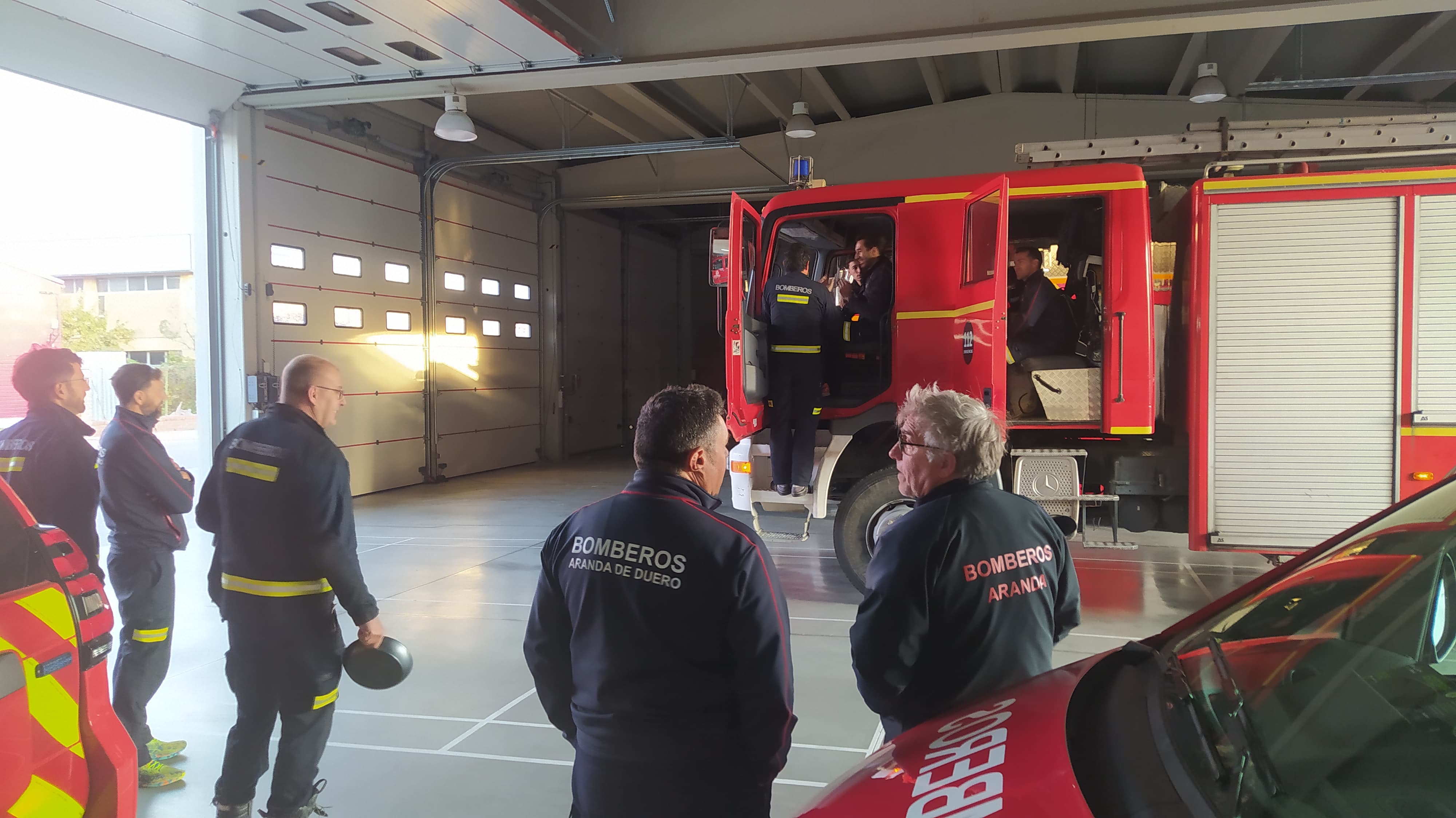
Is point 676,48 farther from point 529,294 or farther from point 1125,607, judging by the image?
point 529,294

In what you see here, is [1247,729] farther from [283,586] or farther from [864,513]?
[864,513]

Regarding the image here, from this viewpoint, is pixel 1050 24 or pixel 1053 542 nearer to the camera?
pixel 1053 542

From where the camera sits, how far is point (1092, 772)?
1283 mm

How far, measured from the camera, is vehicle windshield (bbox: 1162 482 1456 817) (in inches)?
43.5

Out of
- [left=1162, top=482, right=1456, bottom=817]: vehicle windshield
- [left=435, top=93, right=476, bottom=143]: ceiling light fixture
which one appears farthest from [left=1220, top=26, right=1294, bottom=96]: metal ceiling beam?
[left=1162, top=482, right=1456, bottom=817]: vehicle windshield

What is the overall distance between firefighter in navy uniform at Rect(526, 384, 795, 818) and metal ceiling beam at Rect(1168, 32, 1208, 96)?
10630 millimetres

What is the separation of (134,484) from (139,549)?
254 millimetres

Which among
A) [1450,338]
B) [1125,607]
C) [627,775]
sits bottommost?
[1125,607]

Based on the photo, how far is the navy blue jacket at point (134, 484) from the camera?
131 inches

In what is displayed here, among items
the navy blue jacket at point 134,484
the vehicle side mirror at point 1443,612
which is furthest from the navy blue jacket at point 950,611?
the navy blue jacket at point 134,484

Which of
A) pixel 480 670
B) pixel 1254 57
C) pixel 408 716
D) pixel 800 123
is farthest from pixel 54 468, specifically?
pixel 1254 57

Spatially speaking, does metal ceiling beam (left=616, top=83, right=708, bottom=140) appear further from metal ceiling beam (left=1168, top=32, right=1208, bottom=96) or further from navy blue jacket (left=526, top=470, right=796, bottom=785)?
navy blue jacket (left=526, top=470, right=796, bottom=785)

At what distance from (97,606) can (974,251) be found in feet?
16.4

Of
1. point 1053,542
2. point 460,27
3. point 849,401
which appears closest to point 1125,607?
point 849,401
